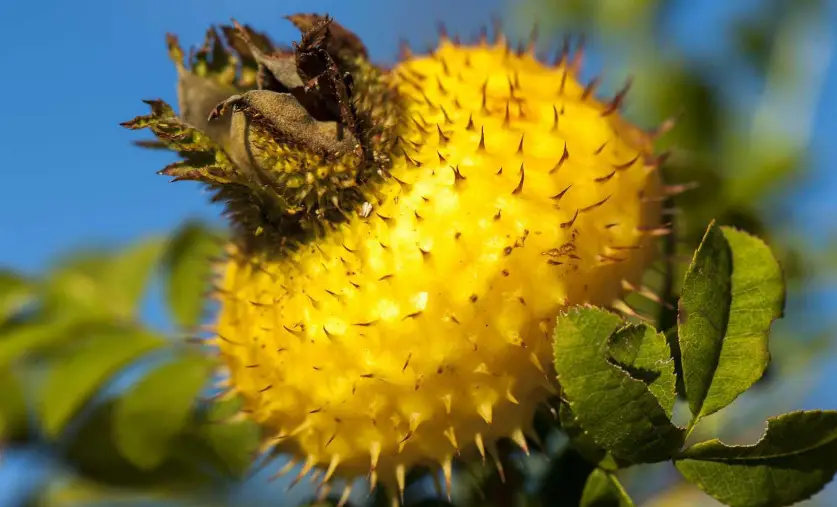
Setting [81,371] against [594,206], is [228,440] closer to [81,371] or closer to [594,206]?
[81,371]

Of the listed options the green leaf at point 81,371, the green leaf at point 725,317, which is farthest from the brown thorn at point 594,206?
the green leaf at point 81,371

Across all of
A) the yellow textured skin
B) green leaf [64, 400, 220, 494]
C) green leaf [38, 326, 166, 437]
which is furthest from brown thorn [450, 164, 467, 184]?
green leaf [64, 400, 220, 494]

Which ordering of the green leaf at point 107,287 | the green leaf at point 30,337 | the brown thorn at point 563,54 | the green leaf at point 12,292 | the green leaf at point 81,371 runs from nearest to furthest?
the brown thorn at point 563,54
the green leaf at point 81,371
the green leaf at point 30,337
the green leaf at point 12,292
the green leaf at point 107,287

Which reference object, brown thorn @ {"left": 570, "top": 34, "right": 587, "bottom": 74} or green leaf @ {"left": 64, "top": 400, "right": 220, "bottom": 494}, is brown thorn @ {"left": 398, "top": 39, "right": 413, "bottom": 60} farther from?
green leaf @ {"left": 64, "top": 400, "right": 220, "bottom": 494}

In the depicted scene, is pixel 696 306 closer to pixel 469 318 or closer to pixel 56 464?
pixel 469 318

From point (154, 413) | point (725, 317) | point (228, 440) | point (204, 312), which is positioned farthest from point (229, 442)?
point (725, 317)

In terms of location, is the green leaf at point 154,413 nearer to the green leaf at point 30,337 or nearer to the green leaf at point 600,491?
the green leaf at point 30,337
